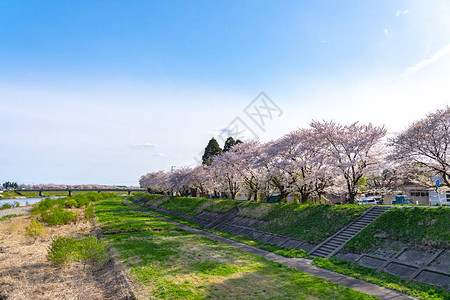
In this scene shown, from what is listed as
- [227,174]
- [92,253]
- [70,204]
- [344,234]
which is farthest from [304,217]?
[70,204]

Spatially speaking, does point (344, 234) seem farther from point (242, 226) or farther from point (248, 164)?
point (248, 164)

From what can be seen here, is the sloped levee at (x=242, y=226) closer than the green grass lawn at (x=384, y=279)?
No

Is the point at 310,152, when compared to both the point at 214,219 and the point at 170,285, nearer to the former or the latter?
the point at 214,219

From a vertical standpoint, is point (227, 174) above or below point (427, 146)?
below

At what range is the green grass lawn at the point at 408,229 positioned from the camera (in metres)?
16.8

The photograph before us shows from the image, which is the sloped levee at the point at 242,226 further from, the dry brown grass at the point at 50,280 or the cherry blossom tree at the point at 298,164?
the dry brown grass at the point at 50,280

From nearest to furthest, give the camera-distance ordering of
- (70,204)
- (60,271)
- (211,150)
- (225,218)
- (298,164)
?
1. (60,271)
2. (298,164)
3. (225,218)
4. (70,204)
5. (211,150)

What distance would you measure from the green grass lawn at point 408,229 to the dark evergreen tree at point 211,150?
49.3 meters

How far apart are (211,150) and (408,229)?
53231 mm

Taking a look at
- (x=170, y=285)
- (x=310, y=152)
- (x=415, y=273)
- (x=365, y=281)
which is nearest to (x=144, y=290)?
(x=170, y=285)

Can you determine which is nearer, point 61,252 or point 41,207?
point 61,252

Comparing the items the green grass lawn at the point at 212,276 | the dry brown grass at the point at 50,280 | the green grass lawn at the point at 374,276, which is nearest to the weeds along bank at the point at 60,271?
the dry brown grass at the point at 50,280

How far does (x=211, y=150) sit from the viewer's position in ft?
227

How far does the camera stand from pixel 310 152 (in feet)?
108
